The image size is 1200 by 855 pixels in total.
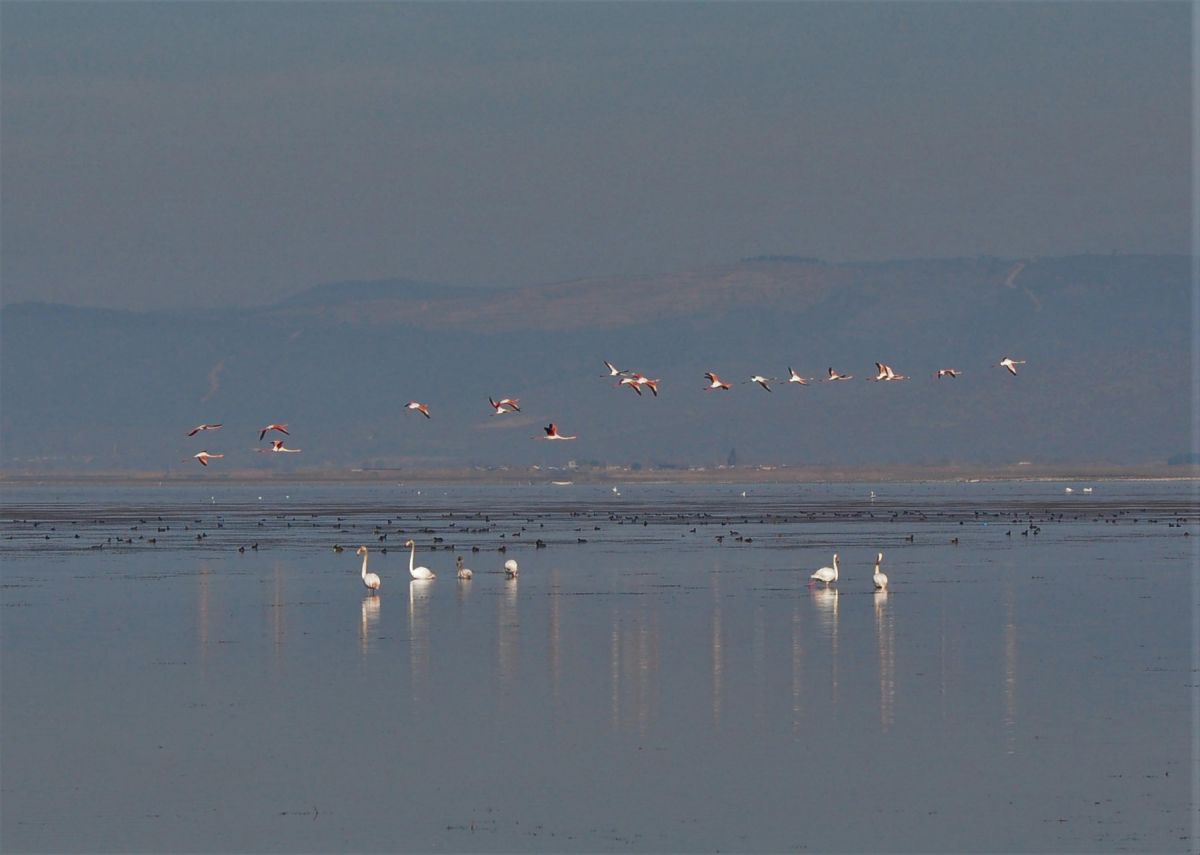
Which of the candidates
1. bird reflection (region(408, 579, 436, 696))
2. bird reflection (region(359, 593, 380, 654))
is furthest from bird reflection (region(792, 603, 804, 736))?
bird reflection (region(359, 593, 380, 654))

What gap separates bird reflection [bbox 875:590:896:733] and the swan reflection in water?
23.8 feet

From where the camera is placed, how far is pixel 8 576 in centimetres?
4525

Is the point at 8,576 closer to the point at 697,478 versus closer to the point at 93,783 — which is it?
the point at 93,783

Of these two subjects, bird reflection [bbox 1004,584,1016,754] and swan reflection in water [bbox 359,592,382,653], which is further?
swan reflection in water [bbox 359,592,382,653]

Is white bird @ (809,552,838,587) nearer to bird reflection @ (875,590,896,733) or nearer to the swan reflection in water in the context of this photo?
bird reflection @ (875,590,896,733)

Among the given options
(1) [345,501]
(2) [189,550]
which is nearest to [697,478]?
(1) [345,501]

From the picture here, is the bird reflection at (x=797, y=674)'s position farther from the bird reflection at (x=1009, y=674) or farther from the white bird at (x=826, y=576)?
the white bird at (x=826, y=576)

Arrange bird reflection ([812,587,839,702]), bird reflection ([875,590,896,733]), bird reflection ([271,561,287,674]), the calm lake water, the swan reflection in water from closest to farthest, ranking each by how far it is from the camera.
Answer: the calm lake water
bird reflection ([875,590,896,733])
bird reflection ([812,587,839,702])
bird reflection ([271,561,287,674])
the swan reflection in water

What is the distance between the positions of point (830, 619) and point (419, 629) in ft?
21.5

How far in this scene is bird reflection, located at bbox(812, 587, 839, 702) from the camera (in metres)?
26.4

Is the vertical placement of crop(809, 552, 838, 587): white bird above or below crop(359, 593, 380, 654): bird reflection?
above

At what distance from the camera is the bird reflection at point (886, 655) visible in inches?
921

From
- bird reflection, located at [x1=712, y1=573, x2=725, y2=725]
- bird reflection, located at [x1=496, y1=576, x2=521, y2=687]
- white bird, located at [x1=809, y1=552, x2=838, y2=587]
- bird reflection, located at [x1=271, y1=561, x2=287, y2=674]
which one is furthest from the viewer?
white bird, located at [x1=809, y1=552, x2=838, y2=587]

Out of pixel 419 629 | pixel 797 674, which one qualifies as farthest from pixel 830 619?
pixel 797 674
